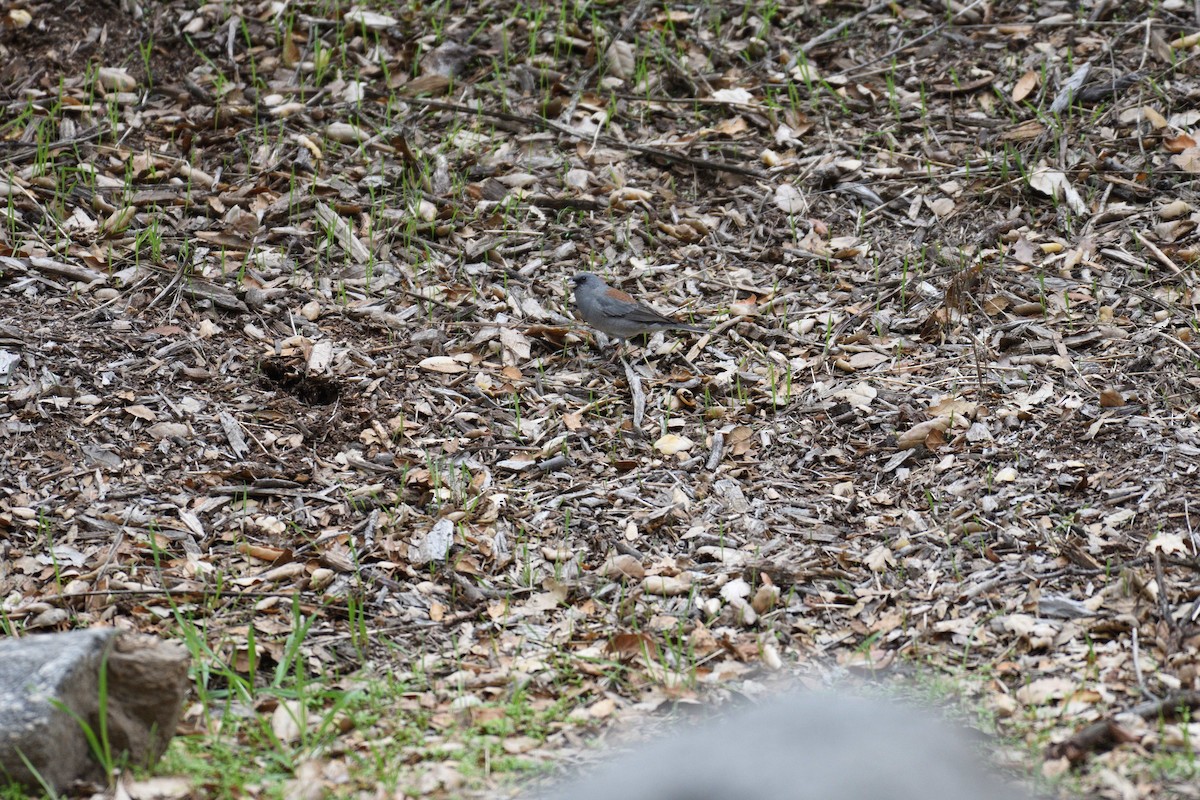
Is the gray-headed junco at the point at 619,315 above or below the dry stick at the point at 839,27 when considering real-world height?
below

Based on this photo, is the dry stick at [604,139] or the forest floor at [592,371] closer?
the forest floor at [592,371]

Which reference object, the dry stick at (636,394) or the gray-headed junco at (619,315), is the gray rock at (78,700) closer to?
the dry stick at (636,394)

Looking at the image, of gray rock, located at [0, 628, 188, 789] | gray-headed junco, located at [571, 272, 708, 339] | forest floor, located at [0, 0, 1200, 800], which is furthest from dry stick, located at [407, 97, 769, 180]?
gray rock, located at [0, 628, 188, 789]

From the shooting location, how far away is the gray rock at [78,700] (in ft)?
8.30

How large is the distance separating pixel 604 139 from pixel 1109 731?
13.1ft

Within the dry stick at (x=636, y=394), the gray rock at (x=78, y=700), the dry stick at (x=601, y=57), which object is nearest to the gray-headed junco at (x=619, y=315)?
the dry stick at (x=636, y=394)

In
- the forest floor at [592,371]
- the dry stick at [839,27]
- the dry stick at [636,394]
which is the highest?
the dry stick at [839,27]

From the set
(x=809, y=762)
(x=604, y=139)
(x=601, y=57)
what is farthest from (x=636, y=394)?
(x=601, y=57)

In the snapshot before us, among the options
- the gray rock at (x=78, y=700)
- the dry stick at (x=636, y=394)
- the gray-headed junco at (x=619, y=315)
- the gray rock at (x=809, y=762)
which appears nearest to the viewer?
the gray rock at (x=78, y=700)

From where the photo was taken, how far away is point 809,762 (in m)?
2.78

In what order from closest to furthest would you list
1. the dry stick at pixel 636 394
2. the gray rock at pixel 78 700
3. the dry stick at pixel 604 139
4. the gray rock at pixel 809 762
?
1. the gray rock at pixel 78 700
2. the gray rock at pixel 809 762
3. the dry stick at pixel 636 394
4. the dry stick at pixel 604 139

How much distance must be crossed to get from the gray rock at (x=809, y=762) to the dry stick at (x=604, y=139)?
3355mm

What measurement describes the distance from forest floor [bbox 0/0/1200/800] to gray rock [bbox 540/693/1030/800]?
16 cm

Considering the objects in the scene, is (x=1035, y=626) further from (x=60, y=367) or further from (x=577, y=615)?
(x=60, y=367)
